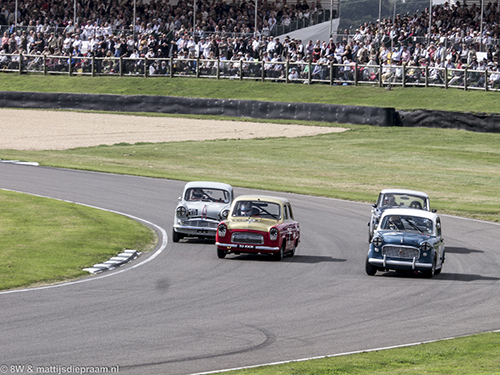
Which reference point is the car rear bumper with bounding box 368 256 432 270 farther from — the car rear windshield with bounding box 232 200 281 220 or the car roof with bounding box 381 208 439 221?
the car rear windshield with bounding box 232 200 281 220

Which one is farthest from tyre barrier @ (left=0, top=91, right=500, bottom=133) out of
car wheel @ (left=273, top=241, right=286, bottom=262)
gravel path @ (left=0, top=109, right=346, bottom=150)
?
car wheel @ (left=273, top=241, right=286, bottom=262)

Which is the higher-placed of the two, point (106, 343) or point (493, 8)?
point (493, 8)

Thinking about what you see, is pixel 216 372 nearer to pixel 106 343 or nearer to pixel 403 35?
pixel 106 343

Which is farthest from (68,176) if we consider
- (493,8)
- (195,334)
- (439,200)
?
(493,8)

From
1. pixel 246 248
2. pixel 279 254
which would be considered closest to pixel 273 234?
pixel 279 254

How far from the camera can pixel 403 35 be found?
49.5m

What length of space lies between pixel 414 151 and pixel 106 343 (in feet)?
97.9

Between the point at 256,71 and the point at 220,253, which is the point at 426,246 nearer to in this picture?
the point at 220,253

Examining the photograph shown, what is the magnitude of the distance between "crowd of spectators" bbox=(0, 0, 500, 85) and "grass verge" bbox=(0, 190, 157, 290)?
2767cm

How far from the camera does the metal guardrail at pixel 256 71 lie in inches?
1770

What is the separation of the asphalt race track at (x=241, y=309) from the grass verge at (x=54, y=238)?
0.85 m

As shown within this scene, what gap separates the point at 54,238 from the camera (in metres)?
18.8

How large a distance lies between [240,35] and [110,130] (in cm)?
1512

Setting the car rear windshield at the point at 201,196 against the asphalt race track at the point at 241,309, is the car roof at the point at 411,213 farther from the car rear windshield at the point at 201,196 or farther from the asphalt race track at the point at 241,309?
the car rear windshield at the point at 201,196
